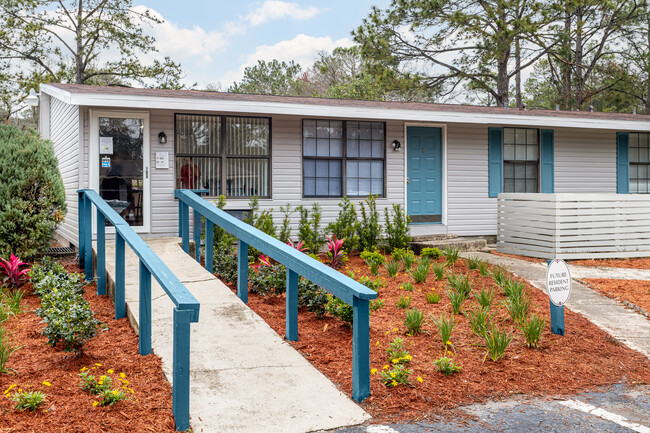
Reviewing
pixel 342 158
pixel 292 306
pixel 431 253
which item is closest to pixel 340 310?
pixel 292 306

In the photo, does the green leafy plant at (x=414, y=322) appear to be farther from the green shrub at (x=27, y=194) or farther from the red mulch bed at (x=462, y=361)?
the green shrub at (x=27, y=194)

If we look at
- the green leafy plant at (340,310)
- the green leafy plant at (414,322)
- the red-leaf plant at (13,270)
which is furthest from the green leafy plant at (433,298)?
the red-leaf plant at (13,270)

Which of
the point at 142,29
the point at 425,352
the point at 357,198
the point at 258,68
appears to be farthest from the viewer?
the point at 258,68

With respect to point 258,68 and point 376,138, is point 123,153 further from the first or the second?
point 258,68

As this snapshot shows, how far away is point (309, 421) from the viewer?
3463mm

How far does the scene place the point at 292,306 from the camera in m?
4.81

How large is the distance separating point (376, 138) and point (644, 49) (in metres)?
16.8

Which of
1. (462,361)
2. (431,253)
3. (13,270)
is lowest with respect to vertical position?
(462,361)

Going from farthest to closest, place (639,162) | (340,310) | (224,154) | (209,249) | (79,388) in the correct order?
1. (639,162)
2. (224,154)
3. (209,249)
4. (340,310)
5. (79,388)

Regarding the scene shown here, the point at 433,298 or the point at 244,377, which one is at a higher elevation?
the point at 433,298

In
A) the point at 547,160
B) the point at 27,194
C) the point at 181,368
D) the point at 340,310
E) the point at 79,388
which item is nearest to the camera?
the point at 181,368

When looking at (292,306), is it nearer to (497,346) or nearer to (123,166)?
(497,346)

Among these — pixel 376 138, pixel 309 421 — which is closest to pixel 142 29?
pixel 376 138

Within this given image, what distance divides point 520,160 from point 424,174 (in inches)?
85.2
